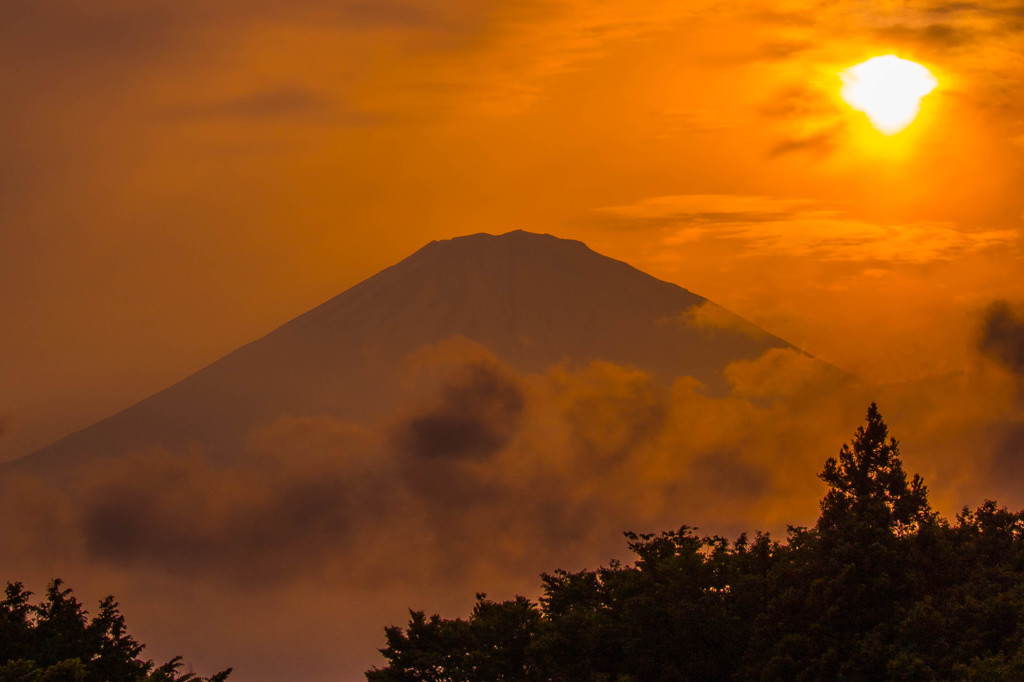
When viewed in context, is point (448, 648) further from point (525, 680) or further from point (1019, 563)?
point (1019, 563)

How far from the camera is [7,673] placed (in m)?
37.1

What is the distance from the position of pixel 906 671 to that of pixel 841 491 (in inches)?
845

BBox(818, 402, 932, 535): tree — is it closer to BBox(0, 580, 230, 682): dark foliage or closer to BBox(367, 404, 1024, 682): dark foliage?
BBox(367, 404, 1024, 682): dark foliage

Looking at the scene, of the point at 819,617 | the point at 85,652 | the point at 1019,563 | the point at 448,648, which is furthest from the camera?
the point at 1019,563

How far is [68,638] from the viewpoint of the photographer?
167 ft

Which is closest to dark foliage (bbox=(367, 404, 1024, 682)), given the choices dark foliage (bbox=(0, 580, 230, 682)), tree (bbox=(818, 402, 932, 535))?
tree (bbox=(818, 402, 932, 535))

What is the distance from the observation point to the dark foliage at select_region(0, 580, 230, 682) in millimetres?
49531

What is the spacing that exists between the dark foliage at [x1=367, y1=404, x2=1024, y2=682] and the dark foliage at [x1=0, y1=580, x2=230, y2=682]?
1264 cm

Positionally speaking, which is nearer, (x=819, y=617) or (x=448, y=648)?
(x=819, y=617)

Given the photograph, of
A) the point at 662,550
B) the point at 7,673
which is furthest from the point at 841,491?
the point at 7,673

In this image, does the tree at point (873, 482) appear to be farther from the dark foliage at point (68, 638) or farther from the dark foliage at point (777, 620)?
the dark foliage at point (68, 638)

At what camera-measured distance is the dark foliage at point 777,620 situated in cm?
4456

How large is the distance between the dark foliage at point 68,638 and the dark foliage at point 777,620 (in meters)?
12.6

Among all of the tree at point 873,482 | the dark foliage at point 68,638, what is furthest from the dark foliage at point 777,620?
the dark foliage at point 68,638
